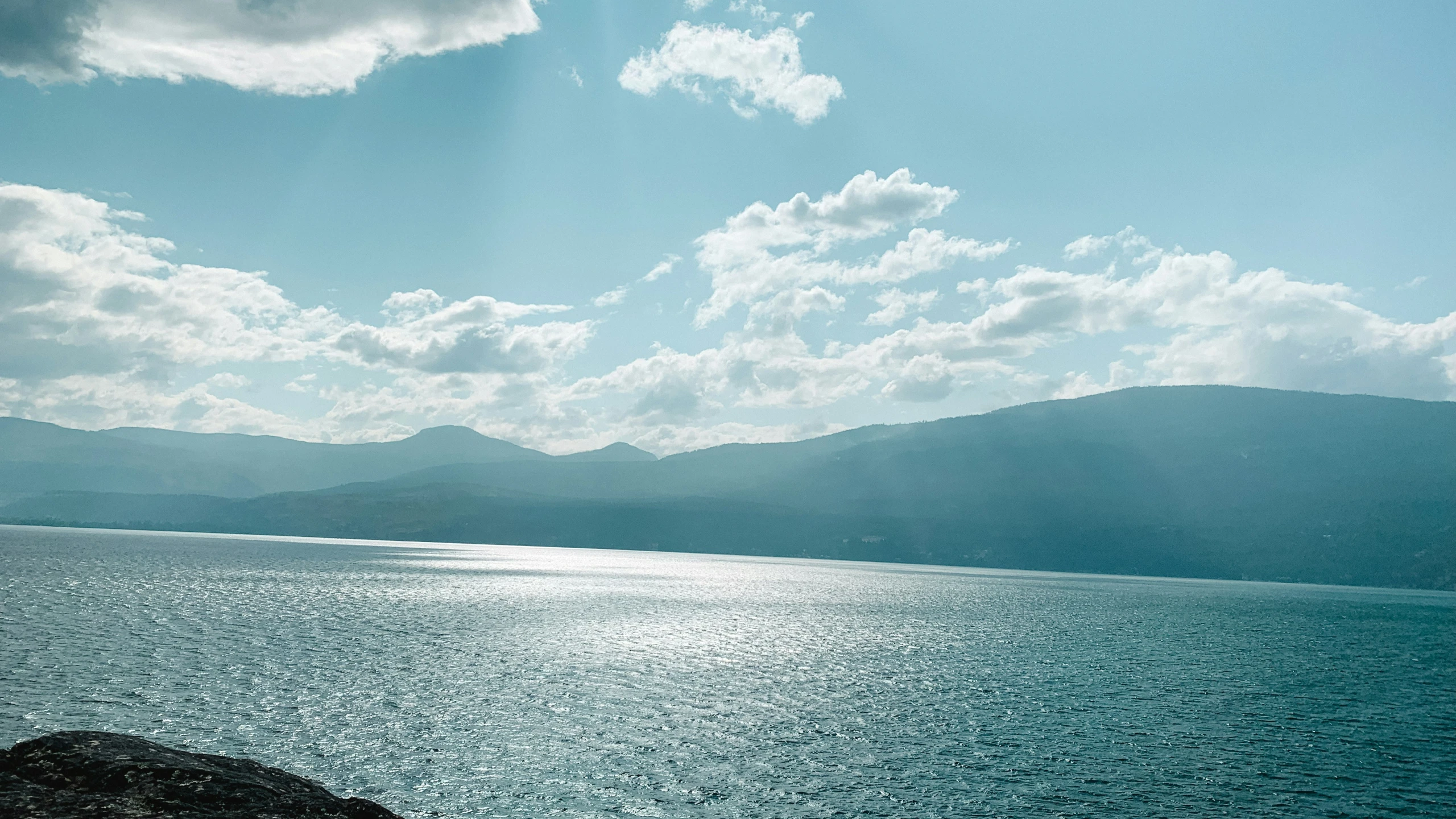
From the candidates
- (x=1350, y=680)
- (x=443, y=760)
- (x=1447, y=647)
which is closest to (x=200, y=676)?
(x=443, y=760)

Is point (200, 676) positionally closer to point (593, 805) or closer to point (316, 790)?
point (593, 805)

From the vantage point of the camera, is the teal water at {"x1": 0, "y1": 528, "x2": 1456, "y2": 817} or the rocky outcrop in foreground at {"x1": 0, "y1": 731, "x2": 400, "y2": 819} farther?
the teal water at {"x1": 0, "y1": 528, "x2": 1456, "y2": 817}

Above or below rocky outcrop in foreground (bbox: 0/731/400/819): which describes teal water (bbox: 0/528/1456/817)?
below

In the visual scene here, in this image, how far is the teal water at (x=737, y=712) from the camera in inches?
1838

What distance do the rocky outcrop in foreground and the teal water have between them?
2028cm

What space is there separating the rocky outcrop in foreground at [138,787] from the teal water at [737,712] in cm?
2028

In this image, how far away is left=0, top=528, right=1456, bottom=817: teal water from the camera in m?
46.7

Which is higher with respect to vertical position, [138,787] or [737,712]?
[138,787]

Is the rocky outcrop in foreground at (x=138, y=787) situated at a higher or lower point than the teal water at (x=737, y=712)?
higher

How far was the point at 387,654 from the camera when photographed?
3474 inches

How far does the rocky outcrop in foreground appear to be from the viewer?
18859 mm

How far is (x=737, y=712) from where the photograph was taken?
67062 mm

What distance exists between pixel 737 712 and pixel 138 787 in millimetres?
51587

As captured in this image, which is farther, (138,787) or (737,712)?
(737,712)
